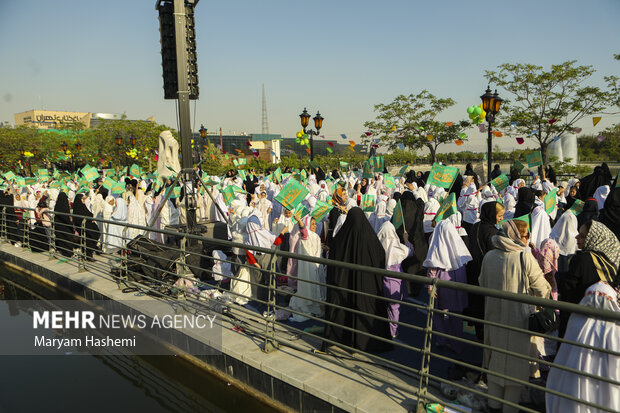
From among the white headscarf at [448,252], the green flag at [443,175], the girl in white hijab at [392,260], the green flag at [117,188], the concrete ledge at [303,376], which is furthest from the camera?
the green flag at [117,188]

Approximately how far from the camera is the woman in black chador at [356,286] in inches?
172

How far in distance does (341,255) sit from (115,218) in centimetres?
701

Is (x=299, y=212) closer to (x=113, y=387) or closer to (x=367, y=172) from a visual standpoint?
(x=113, y=387)

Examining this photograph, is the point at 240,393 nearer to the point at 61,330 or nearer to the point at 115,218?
the point at 61,330

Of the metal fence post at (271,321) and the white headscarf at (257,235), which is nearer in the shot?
the metal fence post at (271,321)

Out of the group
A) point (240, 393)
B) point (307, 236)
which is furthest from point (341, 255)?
point (240, 393)

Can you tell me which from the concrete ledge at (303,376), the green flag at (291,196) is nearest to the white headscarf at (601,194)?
the green flag at (291,196)

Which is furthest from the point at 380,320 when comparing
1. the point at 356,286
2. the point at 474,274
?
the point at 474,274

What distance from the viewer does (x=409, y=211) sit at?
7.29 meters


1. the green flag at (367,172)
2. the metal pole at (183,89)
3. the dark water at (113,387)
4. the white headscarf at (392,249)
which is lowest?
the dark water at (113,387)

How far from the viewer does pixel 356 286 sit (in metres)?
4.36

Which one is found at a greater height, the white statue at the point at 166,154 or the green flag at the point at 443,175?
the white statue at the point at 166,154

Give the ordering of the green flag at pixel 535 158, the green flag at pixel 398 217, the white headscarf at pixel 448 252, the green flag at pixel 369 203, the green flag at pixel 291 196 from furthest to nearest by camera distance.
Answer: the green flag at pixel 535 158
the green flag at pixel 369 203
the green flag at pixel 291 196
the green flag at pixel 398 217
the white headscarf at pixel 448 252

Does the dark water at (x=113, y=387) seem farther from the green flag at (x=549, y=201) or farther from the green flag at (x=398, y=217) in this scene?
the green flag at (x=549, y=201)
